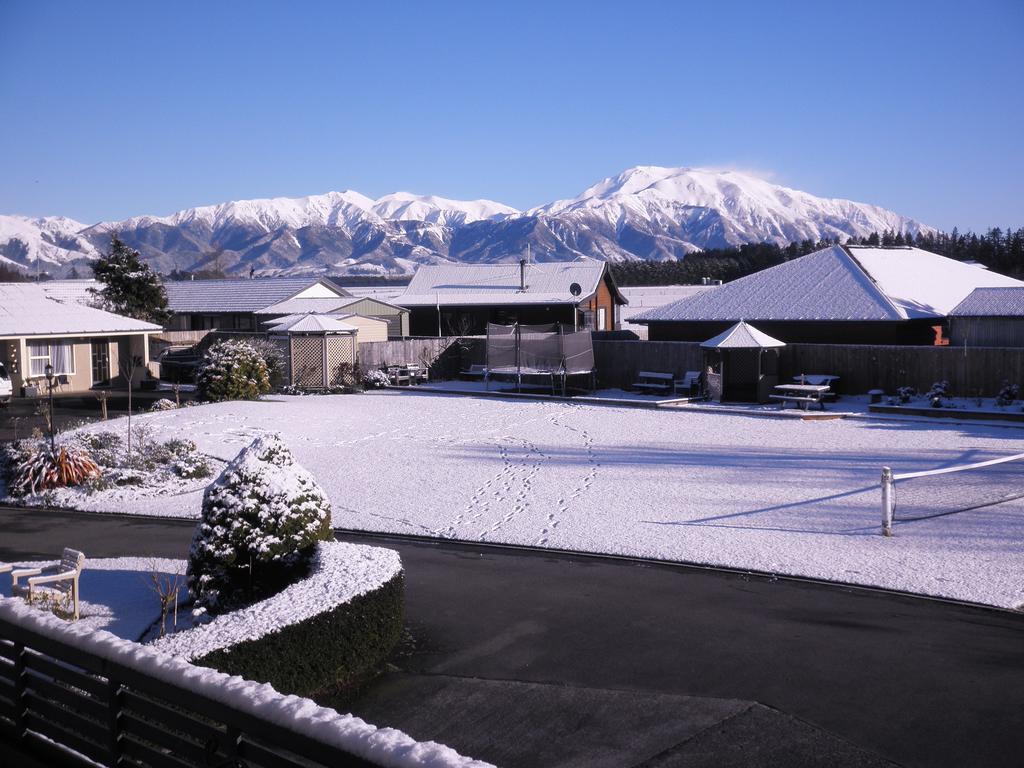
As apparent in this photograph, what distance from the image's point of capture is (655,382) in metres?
34.4

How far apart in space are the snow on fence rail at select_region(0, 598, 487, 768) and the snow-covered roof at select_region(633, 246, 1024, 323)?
102ft

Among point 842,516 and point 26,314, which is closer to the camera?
point 842,516

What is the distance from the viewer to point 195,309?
176ft

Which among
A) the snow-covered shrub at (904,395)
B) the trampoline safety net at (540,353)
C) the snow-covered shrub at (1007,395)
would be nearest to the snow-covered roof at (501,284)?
the trampoline safety net at (540,353)

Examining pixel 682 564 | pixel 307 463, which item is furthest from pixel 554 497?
pixel 307 463

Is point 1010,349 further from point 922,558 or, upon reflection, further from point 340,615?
point 340,615

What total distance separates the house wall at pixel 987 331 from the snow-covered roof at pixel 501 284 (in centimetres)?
2334

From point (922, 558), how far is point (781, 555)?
70.1 inches

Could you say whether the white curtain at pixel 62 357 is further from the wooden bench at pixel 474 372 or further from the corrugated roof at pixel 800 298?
the corrugated roof at pixel 800 298

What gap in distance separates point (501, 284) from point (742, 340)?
27.6 meters

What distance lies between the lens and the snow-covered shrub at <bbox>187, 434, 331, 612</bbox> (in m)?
10.4

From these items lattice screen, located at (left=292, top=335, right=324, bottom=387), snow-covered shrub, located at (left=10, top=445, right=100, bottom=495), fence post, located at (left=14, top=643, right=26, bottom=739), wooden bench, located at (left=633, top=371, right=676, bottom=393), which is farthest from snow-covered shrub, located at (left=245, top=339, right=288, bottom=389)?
fence post, located at (left=14, top=643, right=26, bottom=739)

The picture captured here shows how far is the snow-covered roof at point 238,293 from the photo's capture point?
52.8m

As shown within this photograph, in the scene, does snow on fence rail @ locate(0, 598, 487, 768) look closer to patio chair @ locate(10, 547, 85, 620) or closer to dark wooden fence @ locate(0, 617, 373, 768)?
dark wooden fence @ locate(0, 617, 373, 768)
